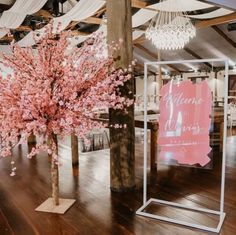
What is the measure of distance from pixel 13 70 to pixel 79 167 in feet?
6.15

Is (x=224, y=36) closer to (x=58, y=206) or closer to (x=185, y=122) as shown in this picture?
(x=185, y=122)

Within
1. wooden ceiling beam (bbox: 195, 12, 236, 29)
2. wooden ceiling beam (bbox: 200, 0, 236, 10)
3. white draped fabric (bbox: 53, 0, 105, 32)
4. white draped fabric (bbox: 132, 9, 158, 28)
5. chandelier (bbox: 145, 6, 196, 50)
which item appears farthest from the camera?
wooden ceiling beam (bbox: 195, 12, 236, 29)

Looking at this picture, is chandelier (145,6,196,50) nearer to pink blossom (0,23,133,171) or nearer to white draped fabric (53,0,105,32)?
white draped fabric (53,0,105,32)

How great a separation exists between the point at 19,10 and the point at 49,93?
3.32 metres

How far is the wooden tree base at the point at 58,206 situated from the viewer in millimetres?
2385

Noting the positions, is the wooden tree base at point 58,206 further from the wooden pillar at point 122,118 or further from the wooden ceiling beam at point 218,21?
the wooden ceiling beam at point 218,21

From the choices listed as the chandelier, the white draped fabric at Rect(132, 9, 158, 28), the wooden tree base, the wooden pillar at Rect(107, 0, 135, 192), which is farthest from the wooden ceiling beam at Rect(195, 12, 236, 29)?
the wooden tree base

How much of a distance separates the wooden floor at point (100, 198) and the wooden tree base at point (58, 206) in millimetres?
59

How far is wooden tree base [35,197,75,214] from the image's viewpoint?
238 centimetres

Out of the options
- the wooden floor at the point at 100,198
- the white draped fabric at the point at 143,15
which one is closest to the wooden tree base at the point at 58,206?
the wooden floor at the point at 100,198

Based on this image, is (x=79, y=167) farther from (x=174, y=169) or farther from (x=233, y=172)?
(x=233, y=172)

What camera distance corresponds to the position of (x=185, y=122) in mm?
2225

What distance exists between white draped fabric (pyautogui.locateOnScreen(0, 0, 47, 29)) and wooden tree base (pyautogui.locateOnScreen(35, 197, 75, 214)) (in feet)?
9.63

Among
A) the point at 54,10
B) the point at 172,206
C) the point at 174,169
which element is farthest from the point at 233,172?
the point at 54,10
